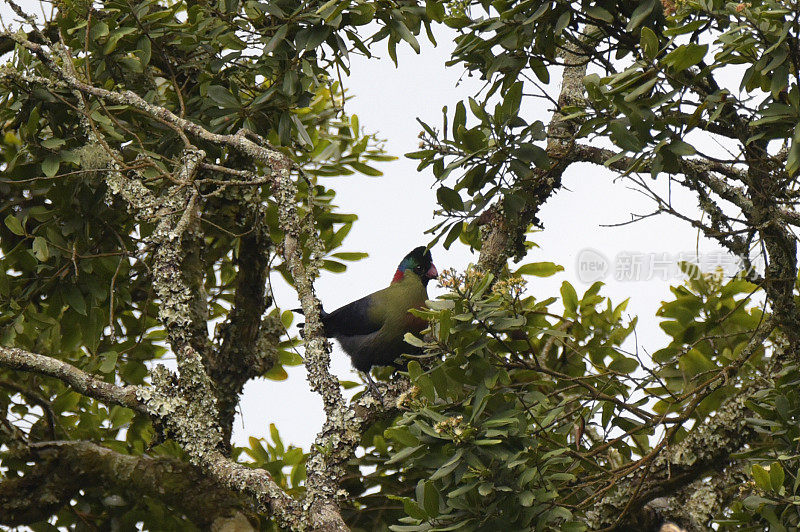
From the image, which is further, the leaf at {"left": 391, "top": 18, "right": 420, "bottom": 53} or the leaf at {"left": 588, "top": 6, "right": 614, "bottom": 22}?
the leaf at {"left": 391, "top": 18, "right": 420, "bottom": 53}

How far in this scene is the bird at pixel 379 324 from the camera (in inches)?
139

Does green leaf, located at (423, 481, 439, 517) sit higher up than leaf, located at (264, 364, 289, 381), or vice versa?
leaf, located at (264, 364, 289, 381)

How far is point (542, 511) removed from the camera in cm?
221

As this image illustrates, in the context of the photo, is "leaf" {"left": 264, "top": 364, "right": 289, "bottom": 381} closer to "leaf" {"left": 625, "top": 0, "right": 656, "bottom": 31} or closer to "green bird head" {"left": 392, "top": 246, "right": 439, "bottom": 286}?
"green bird head" {"left": 392, "top": 246, "right": 439, "bottom": 286}

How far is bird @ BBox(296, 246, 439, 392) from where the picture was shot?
3.52 meters

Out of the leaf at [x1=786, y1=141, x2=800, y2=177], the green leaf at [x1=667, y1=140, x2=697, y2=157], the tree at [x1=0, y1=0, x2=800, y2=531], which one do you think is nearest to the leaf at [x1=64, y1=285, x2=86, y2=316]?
the tree at [x1=0, y1=0, x2=800, y2=531]

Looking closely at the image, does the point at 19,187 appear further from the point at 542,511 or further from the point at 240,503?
the point at 542,511

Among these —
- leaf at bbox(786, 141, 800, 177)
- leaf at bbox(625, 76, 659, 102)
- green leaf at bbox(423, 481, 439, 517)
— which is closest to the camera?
leaf at bbox(786, 141, 800, 177)

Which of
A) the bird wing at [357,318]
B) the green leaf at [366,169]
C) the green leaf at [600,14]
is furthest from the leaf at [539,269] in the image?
the green leaf at [600,14]

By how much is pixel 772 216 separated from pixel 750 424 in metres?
0.60

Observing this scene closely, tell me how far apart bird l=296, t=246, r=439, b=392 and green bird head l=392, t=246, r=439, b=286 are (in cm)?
10

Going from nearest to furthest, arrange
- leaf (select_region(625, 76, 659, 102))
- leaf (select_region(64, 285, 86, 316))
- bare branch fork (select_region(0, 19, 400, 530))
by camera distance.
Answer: leaf (select_region(625, 76, 659, 102)) → bare branch fork (select_region(0, 19, 400, 530)) → leaf (select_region(64, 285, 86, 316))

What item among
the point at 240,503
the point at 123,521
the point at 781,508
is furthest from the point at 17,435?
the point at 781,508

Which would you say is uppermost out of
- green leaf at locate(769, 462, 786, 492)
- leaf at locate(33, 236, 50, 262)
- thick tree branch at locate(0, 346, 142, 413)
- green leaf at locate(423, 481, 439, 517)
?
leaf at locate(33, 236, 50, 262)
